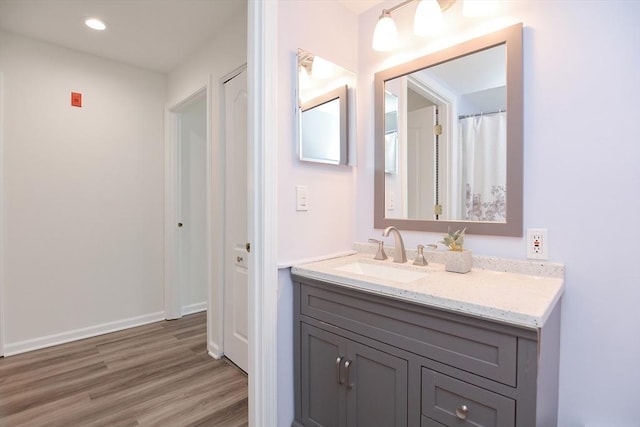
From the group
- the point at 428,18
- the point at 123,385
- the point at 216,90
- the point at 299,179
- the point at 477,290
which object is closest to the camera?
the point at 477,290

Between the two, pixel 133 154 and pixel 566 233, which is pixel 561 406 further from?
pixel 133 154

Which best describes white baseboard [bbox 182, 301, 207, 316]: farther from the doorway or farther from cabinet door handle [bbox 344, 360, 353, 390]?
cabinet door handle [bbox 344, 360, 353, 390]

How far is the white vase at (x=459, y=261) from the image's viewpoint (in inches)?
53.3

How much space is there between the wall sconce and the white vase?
3.42 feet

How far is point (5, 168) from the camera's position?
243cm

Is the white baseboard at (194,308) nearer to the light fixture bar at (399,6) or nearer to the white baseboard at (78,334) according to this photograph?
the white baseboard at (78,334)

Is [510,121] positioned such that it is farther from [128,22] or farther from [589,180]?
[128,22]

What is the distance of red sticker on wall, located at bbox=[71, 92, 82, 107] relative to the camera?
2721 mm

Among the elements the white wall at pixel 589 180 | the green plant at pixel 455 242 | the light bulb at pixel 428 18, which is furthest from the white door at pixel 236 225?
the white wall at pixel 589 180

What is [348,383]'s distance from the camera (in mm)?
1301

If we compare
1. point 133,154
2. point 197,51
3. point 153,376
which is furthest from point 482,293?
point 133,154

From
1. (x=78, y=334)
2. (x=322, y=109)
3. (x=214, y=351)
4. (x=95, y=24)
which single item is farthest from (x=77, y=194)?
(x=322, y=109)

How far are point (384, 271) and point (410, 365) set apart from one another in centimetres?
55

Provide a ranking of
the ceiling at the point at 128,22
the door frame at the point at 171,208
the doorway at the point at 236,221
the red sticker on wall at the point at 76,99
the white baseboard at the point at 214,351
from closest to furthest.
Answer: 1. the ceiling at the point at 128,22
2. the doorway at the point at 236,221
3. the white baseboard at the point at 214,351
4. the red sticker on wall at the point at 76,99
5. the door frame at the point at 171,208
